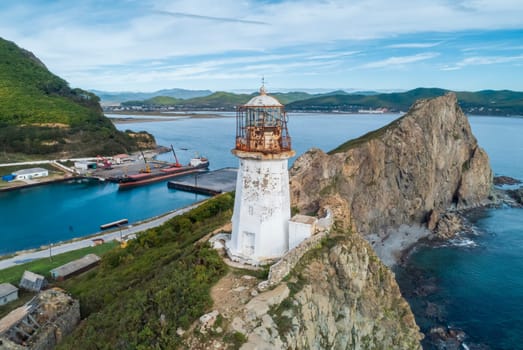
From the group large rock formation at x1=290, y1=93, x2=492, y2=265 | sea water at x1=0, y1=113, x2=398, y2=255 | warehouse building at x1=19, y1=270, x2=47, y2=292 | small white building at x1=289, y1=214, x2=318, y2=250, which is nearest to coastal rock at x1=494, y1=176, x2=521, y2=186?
large rock formation at x1=290, y1=93, x2=492, y2=265

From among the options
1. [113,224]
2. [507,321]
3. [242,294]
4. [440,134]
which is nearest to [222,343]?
[242,294]

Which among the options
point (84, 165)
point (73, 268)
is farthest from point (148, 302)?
point (84, 165)

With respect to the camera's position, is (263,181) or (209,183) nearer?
(263,181)

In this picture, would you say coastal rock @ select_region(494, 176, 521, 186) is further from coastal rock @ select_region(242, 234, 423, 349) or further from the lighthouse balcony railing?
the lighthouse balcony railing

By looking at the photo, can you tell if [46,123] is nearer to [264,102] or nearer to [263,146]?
[264,102]

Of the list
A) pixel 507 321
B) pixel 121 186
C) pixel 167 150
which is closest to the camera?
pixel 507 321

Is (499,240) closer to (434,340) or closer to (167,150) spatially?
(434,340)
